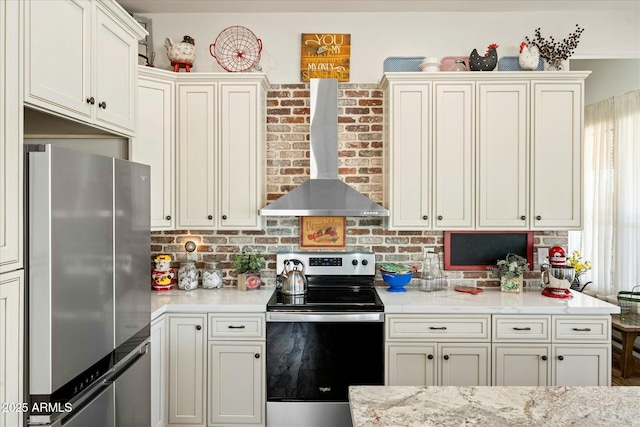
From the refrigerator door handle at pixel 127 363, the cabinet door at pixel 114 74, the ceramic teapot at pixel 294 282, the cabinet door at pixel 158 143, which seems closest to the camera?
the refrigerator door handle at pixel 127 363

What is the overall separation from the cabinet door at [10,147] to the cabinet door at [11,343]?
0.06 meters

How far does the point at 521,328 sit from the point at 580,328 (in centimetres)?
37

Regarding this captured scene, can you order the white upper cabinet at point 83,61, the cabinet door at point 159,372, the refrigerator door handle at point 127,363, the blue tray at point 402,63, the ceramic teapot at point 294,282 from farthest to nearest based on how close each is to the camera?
the blue tray at point 402,63 → the ceramic teapot at point 294,282 → the cabinet door at point 159,372 → the refrigerator door handle at point 127,363 → the white upper cabinet at point 83,61

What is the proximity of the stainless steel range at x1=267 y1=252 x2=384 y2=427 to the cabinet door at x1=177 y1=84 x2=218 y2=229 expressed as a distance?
0.88 meters

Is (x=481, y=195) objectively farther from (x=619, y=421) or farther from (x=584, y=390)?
(x=619, y=421)

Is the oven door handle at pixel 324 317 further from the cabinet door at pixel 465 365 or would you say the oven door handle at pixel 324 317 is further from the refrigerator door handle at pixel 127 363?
the refrigerator door handle at pixel 127 363

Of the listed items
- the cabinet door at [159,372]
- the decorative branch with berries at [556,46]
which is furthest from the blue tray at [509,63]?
the cabinet door at [159,372]

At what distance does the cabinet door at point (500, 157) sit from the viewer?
3.07m

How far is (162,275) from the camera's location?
10.7 ft

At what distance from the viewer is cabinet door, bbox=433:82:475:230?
3.08 metres

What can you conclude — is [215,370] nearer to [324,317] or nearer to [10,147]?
[324,317]

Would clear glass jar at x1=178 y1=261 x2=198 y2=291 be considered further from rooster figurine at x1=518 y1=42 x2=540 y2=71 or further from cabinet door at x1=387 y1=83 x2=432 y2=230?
rooster figurine at x1=518 y1=42 x2=540 y2=71

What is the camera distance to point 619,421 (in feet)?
4.09

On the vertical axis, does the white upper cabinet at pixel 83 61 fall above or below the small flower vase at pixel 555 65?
below
